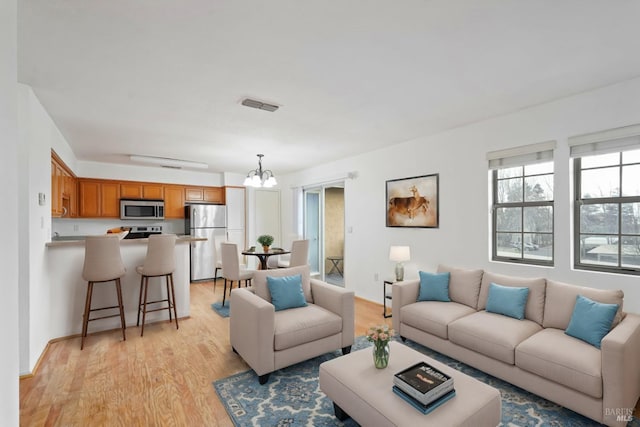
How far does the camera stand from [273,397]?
231cm

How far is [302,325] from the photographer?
2.67 meters

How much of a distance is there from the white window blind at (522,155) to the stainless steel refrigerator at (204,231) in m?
5.11

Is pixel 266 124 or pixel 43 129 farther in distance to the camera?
pixel 266 124

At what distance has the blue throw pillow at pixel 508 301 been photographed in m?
2.76

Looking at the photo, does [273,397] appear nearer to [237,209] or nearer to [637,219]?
[637,219]

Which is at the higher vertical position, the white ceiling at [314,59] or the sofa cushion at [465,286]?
the white ceiling at [314,59]

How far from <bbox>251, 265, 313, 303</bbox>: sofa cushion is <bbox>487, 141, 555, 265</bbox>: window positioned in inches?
83.9

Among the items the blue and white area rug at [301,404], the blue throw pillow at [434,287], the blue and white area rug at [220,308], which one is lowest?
the blue and white area rug at [220,308]

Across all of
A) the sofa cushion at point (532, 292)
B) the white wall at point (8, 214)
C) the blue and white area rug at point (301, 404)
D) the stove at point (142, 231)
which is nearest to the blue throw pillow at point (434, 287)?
the sofa cushion at point (532, 292)

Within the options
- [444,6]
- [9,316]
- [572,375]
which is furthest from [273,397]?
[444,6]

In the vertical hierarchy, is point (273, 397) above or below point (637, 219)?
below

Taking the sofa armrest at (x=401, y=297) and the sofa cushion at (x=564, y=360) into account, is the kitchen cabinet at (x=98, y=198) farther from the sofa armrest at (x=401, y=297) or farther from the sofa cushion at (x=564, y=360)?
the sofa cushion at (x=564, y=360)

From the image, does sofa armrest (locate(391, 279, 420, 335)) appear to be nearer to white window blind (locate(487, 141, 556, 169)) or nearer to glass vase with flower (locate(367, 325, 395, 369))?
glass vase with flower (locate(367, 325, 395, 369))

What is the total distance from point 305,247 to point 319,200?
1.82 meters
